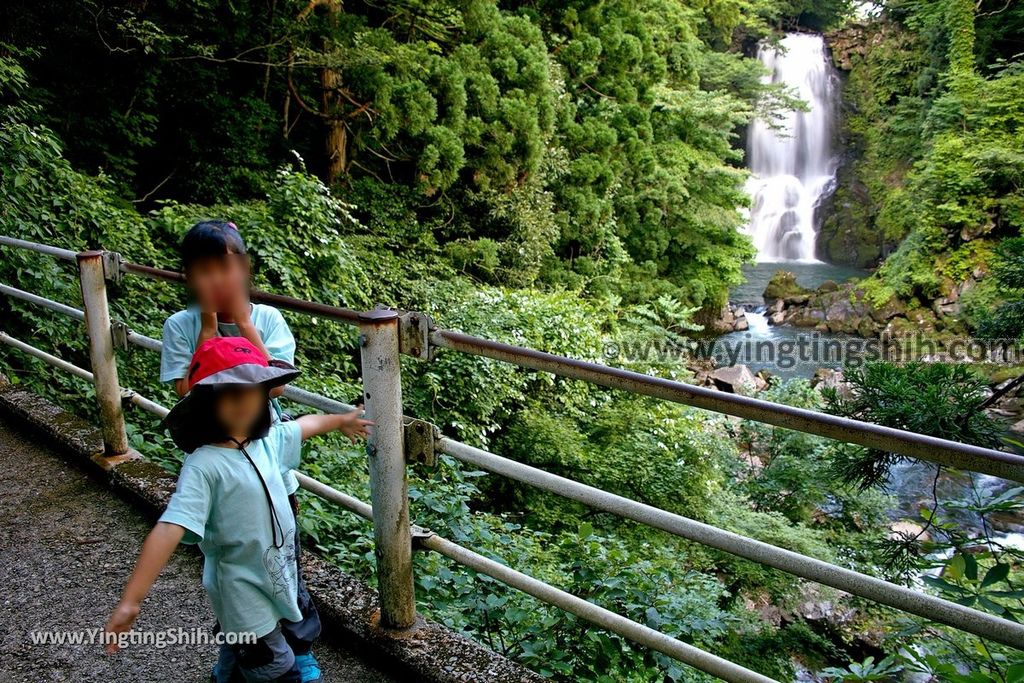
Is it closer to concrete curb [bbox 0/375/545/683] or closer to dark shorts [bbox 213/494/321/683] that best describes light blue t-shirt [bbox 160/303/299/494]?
dark shorts [bbox 213/494/321/683]

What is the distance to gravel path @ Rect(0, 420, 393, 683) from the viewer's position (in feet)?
6.63

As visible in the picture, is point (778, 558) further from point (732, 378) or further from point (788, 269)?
point (788, 269)

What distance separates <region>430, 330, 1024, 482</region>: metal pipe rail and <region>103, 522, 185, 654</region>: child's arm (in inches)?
29.9

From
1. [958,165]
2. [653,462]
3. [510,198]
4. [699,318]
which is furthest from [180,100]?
[958,165]

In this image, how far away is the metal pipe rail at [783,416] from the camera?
1.18 metres

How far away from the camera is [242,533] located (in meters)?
1.56

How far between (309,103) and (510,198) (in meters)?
3.35

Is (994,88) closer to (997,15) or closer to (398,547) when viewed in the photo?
(997,15)

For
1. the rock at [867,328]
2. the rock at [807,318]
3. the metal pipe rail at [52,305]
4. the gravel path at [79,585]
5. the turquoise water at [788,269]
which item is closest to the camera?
the gravel path at [79,585]

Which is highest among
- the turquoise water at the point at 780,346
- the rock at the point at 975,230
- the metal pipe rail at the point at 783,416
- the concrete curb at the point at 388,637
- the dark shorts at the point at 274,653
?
the rock at the point at 975,230

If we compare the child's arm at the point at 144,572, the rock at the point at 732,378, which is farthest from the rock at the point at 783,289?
the child's arm at the point at 144,572

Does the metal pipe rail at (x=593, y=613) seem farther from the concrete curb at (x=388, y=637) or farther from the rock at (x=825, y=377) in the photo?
the rock at (x=825, y=377)

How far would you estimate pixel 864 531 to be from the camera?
787 cm

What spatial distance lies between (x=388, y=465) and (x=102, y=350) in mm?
1849
